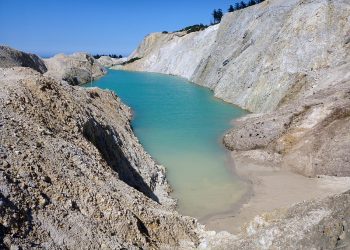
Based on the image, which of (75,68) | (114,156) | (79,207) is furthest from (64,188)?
(75,68)

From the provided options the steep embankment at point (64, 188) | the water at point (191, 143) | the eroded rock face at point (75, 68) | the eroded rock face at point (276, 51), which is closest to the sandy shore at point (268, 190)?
the water at point (191, 143)

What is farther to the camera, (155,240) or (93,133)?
(93,133)

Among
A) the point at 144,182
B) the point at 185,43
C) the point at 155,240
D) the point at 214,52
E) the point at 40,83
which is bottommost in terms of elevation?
the point at 155,240

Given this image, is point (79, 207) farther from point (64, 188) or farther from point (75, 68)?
point (75, 68)

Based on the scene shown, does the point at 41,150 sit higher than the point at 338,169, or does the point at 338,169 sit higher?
the point at 41,150

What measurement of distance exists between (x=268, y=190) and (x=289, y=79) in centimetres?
1640

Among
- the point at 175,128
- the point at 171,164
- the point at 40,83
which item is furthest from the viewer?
the point at 175,128

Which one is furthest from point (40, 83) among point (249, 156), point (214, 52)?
point (214, 52)

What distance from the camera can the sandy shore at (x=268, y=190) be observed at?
1513cm

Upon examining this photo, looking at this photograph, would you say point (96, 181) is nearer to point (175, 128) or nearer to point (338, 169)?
point (338, 169)

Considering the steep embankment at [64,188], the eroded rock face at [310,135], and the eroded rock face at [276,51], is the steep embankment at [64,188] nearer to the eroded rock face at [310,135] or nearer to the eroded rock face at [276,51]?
the eroded rock face at [310,135]

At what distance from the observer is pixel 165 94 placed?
4678cm

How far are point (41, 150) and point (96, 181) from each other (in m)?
1.79

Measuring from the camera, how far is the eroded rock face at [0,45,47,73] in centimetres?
5407
